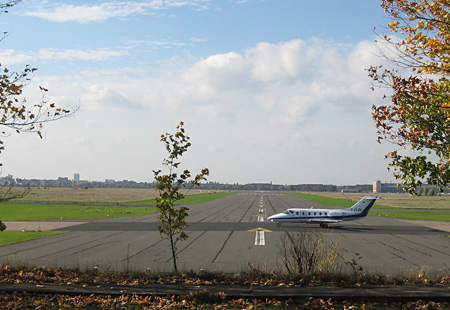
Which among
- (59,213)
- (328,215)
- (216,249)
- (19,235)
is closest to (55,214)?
(59,213)

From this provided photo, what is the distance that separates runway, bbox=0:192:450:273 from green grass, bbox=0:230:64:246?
1463mm

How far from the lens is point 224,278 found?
14633 millimetres

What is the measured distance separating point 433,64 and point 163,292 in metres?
11.1

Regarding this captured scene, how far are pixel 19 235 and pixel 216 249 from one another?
1970 centimetres

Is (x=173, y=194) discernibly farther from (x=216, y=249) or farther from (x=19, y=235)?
(x=19, y=235)

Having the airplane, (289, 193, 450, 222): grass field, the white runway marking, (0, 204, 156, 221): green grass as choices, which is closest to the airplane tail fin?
the airplane

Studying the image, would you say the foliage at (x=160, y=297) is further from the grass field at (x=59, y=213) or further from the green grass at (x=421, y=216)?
the green grass at (x=421, y=216)

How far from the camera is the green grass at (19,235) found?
34.1 meters

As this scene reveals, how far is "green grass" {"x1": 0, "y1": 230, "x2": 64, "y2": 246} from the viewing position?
1342 inches

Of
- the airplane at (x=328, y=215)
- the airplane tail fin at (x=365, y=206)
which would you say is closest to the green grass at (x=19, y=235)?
the airplane at (x=328, y=215)

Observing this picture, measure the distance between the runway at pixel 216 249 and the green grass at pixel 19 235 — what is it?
57.6 inches

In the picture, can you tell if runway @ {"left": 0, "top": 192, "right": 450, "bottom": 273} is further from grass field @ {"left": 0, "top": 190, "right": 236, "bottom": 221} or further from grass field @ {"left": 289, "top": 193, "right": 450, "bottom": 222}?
grass field @ {"left": 289, "top": 193, "right": 450, "bottom": 222}

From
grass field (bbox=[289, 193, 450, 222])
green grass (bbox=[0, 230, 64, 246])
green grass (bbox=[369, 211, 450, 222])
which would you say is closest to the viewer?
green grass (bbox=[0, 230, 64, 246])

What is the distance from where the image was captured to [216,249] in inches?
1179
